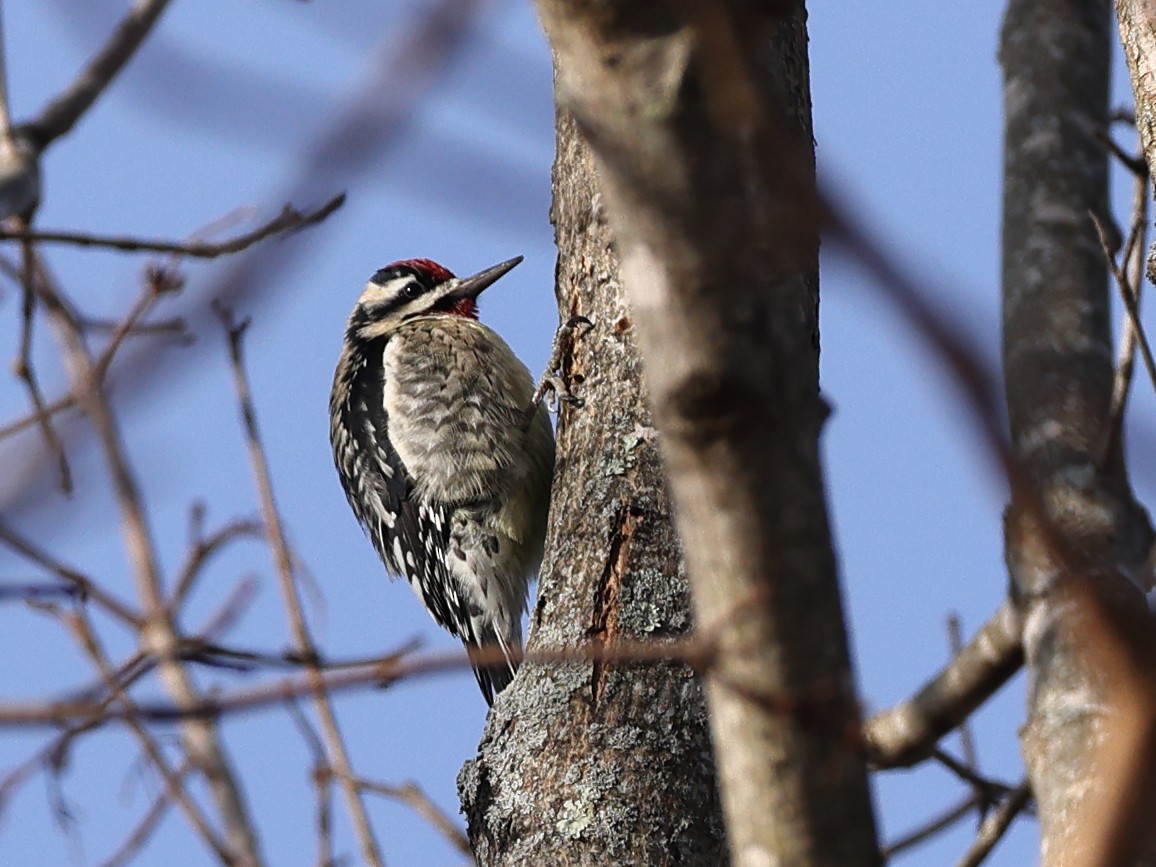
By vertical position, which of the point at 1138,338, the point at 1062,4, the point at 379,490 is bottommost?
the point at 1138,338

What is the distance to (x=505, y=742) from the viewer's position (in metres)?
3.09

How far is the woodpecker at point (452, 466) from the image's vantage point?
15.5ft

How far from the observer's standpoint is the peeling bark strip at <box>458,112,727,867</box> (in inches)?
114

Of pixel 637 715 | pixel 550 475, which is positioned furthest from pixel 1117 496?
pixel 550 475

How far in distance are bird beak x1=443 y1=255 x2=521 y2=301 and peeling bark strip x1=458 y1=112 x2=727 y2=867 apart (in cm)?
212

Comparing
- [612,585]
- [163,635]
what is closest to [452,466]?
[612,585]

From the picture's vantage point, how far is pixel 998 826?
6.73 ft

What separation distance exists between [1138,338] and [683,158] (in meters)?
1.26

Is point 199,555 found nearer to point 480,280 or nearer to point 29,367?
point 29,367

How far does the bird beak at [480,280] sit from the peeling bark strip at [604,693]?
2122mm

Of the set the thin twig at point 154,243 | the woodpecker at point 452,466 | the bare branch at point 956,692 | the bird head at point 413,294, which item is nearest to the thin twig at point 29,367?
the thin twig at point 154,243

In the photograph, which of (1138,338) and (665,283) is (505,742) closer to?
(1138,338)

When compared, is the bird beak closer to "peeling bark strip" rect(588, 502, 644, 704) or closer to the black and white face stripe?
the black and white face stripe

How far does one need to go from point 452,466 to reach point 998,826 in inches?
119
